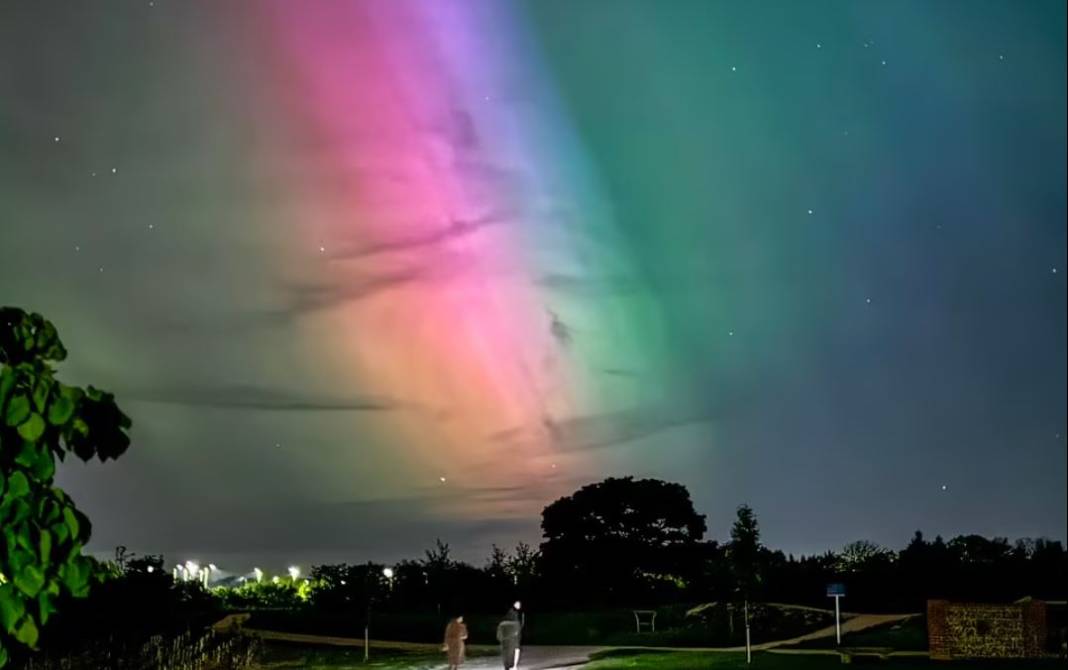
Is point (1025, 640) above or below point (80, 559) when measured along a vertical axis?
below

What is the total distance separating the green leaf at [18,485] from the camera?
4.63 metres

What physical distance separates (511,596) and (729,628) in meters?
15.8

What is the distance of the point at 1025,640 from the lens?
35.2 meters

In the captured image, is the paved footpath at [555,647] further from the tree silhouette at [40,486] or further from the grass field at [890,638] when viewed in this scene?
the tree silhouette at [40,486]

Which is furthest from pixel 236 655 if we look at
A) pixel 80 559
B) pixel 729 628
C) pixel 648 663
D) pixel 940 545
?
pixel 940 545

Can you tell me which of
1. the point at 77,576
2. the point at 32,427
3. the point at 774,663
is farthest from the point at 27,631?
the point at 774,663

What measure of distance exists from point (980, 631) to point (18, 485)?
34535 millimetres

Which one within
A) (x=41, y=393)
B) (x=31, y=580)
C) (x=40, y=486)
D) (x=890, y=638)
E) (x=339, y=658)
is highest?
(x=41, y=393)

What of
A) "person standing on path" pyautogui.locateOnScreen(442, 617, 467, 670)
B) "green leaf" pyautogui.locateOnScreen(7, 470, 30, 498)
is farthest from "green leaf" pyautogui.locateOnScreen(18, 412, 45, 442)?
"person standing on path" pyautogui.locateOnScreen(442, 617, 467, 670)

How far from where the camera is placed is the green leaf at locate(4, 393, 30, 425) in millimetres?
4523

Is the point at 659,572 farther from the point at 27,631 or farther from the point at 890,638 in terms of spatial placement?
the point at 27,631

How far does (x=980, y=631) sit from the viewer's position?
1384 inches

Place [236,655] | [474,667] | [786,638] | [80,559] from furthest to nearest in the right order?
1. [786,638]
2. [474,667]
3. [236,655]
4. [80,559]

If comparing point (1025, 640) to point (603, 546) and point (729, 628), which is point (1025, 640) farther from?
point (603, 546)
